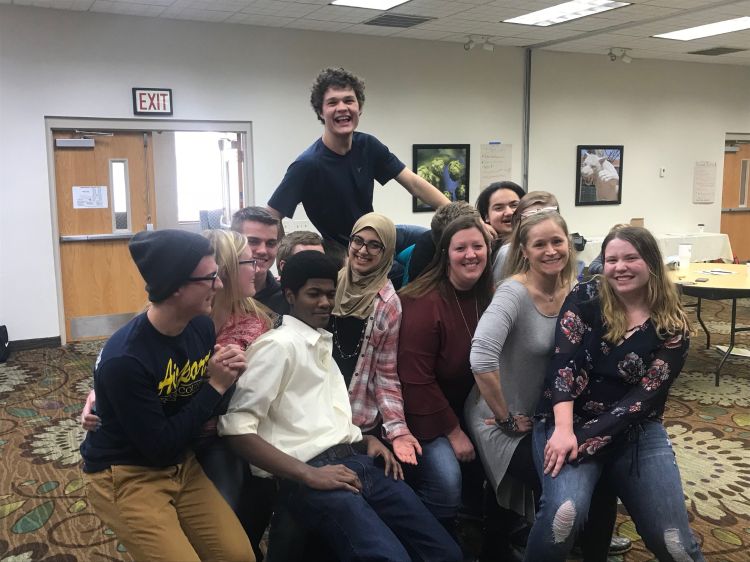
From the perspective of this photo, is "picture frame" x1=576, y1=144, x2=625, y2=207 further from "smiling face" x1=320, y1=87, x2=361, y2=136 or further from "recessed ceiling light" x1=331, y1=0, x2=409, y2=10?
"smiling face" x1=320, y1=87, x2=361, y2=136

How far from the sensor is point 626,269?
207 cm

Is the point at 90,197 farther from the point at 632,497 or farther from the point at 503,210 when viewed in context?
the point at 632,497

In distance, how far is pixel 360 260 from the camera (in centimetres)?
234

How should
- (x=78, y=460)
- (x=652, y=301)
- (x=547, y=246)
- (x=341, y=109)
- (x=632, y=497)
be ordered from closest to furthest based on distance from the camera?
(x=632, y=497) < (x=652, y=301) < (x=547, y=246) < (x=341, y=109) < (x=78, y=460)

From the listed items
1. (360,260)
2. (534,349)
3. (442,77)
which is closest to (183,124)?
(442,77)

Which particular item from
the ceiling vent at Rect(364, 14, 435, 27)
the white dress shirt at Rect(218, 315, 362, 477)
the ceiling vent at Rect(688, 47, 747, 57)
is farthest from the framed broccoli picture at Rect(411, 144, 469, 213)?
the white dress shirt at Rect(218, 315, 362, 477)

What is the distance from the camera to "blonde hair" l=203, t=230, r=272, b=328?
78.7 inches

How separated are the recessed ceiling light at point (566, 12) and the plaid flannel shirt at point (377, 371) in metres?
4.96

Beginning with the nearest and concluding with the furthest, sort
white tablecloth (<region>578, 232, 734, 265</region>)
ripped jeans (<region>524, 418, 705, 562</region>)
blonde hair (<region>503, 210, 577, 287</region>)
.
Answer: ripped jeans (<region>524, 418, 705, 562</region>) < blonde hair (<region>503, 210, 577, 287</region>) < white tablecloth (<region>578, 232, 734, 265</region>)

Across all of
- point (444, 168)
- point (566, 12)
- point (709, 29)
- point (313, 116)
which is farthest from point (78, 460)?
point (709, 29)

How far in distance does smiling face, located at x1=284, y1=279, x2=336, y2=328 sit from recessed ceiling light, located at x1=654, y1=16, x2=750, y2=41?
675cm

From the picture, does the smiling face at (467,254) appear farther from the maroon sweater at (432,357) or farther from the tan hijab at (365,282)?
the tan hijab at (365,282)

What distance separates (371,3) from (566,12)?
79.6 inches

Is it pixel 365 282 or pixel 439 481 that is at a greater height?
pixel 365 282
